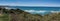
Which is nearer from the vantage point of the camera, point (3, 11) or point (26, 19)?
point (26, 19)

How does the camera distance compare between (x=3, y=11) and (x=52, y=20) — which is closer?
(x=52, y=20)

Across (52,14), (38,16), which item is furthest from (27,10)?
(52,14)

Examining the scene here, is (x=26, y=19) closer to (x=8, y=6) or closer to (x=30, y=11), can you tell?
(x=30, y=11)

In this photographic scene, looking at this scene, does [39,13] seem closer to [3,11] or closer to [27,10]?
[27,10]

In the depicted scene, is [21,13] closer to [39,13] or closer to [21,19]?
[21,19]

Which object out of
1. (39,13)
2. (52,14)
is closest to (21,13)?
(39,13)

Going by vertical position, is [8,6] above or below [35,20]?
above

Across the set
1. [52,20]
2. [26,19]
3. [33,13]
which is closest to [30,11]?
[33,13]
